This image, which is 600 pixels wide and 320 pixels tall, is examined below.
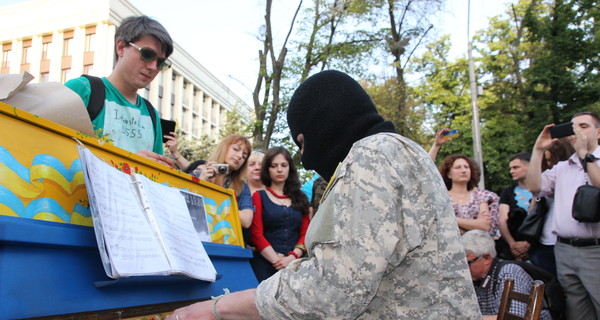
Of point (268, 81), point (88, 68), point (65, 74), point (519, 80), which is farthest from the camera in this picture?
point (65, 74)

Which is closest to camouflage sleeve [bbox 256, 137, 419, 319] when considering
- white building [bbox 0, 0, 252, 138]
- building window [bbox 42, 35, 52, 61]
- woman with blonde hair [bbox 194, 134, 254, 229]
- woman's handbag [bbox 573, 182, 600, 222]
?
woman with blonde hair [bbox 194, 134, 254, 229]

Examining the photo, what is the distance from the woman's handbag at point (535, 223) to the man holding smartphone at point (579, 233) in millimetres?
327

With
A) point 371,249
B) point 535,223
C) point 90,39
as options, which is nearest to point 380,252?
point 371,249

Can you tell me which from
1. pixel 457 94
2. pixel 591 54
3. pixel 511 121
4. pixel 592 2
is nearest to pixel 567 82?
pixel 591 54

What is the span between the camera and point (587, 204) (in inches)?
156

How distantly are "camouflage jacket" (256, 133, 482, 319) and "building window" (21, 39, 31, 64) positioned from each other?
139 feet

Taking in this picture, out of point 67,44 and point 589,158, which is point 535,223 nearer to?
point 589,158

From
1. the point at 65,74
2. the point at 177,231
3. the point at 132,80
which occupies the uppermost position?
the point at 65,74

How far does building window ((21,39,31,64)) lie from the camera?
37062mm

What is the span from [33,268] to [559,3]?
18.1 meters

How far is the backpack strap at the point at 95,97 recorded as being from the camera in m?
2.35

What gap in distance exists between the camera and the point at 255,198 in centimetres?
469

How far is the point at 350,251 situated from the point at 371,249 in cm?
7

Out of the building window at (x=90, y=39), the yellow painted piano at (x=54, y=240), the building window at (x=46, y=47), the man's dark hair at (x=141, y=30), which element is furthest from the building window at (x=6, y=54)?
the yellow painted piano at (x=54, y=240)
